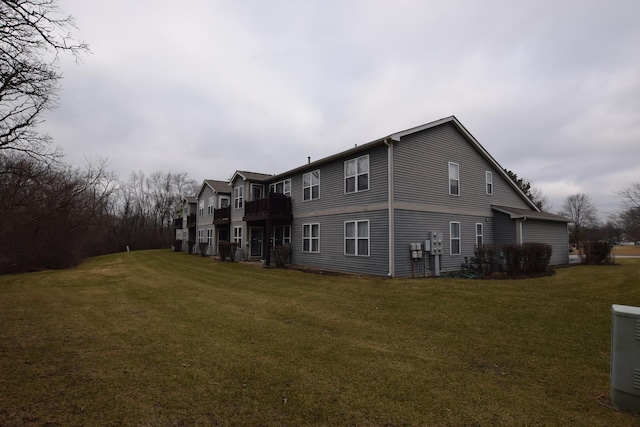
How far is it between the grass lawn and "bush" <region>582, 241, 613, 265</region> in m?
10.4

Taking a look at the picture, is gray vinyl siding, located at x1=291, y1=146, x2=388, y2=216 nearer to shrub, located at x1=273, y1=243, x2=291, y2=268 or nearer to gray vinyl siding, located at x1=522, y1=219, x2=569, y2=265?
shrub, located at x1=273, y1=243, x2=291, y2=268

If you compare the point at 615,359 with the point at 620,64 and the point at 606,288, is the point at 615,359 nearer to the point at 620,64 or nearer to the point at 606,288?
the point at 606,288

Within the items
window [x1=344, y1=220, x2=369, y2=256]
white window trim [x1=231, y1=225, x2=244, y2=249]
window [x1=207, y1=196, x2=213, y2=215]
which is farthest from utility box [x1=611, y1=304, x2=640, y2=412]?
window [x1=207, y1=196, x2=213, y2=215]

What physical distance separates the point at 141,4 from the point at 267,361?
10.1 meters

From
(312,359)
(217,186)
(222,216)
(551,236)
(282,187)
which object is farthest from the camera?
(217,186)

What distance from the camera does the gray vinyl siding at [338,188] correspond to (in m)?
14.4

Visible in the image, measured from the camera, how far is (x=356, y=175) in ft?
51.6

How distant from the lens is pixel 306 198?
19125 millimetres

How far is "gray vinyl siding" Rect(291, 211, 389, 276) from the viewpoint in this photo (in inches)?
553

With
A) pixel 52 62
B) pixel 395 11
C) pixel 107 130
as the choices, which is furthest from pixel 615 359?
pixel 107 130

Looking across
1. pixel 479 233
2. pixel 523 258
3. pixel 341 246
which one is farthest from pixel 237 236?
pixel 523 258

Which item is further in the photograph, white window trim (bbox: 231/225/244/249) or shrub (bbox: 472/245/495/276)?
white window trim (bbox: 231/225/244/249)

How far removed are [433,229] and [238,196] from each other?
52.4ft

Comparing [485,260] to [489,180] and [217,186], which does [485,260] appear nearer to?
[489,180]
